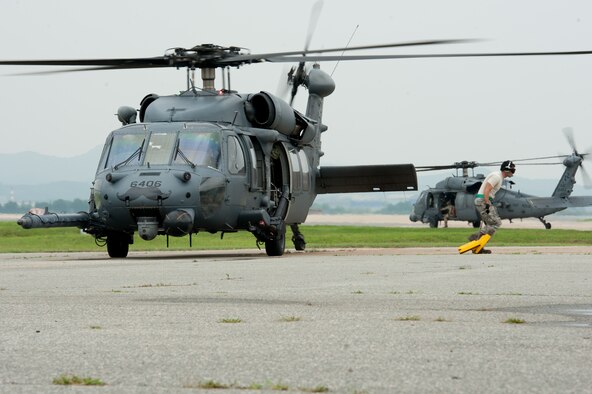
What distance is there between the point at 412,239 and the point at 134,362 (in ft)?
103

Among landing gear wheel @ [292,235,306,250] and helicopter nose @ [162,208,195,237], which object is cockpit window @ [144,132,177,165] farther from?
landing gear wheel @ [292,235,306,250]

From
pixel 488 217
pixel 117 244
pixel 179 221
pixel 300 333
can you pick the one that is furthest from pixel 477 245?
pixel 300 333

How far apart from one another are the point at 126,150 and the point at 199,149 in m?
1.44

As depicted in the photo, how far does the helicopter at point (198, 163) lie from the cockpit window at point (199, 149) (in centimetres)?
2

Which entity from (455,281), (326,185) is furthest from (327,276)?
(326,185)

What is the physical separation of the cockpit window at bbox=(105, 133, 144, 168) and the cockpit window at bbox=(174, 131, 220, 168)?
2.59 ft

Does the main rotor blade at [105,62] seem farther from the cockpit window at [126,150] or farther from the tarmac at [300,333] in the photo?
the tarmac at [300,333]

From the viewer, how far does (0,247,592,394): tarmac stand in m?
6.04

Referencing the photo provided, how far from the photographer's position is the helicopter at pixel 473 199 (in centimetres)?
6181

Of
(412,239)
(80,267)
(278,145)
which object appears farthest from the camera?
(412,239)

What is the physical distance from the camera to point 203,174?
22.4 metres

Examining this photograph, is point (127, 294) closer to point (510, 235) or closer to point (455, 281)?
point (455, 281)

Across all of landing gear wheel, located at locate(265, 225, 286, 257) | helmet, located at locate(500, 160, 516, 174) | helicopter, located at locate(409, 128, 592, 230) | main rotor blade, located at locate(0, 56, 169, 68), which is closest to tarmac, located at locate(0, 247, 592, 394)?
main rotor blade, located at locate(0, 56, 169, 68)

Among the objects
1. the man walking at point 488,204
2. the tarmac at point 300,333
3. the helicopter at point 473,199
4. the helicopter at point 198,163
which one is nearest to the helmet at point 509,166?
the man walking at point 488,204
